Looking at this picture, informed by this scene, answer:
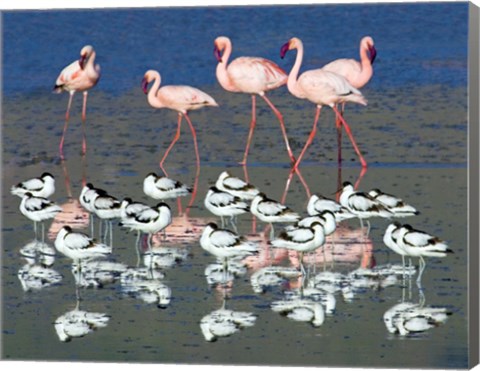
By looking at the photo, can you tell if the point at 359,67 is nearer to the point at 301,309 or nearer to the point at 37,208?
the point at 301,309

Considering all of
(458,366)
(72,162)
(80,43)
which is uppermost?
(80,43)

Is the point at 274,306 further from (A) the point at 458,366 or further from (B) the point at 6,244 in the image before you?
(B) the point at 6,244

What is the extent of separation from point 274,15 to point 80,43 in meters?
1.63

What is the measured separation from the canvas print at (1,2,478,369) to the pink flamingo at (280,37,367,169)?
16 millimetres

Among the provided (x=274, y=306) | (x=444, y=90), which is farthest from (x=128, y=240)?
(x=444, y=90)

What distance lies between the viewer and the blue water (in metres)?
14.4

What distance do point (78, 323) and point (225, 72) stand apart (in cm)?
248

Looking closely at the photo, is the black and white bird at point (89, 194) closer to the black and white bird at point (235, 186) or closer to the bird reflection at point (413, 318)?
the black and white bird at point (235, 186)

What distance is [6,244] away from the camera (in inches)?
598

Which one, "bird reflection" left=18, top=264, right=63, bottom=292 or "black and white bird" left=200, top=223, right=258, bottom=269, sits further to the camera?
"bird reflection" left=18, top=264, right=63, bottom=292

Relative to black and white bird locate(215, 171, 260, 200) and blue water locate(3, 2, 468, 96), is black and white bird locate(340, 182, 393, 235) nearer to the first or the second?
black and white bird locate(215, 171, 260, 200)

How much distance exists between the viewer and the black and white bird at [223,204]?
50.4ft

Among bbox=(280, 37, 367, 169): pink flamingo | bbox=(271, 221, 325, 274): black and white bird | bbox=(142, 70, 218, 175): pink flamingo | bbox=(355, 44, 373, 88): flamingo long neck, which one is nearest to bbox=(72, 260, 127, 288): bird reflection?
bbox=(142, 70, 218, 175): pink flamingo

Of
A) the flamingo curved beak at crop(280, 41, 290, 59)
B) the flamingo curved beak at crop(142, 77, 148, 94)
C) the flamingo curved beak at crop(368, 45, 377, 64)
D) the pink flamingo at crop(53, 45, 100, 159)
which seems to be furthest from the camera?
the flamingo curved beak at crop(142, 77, 148, 94)
